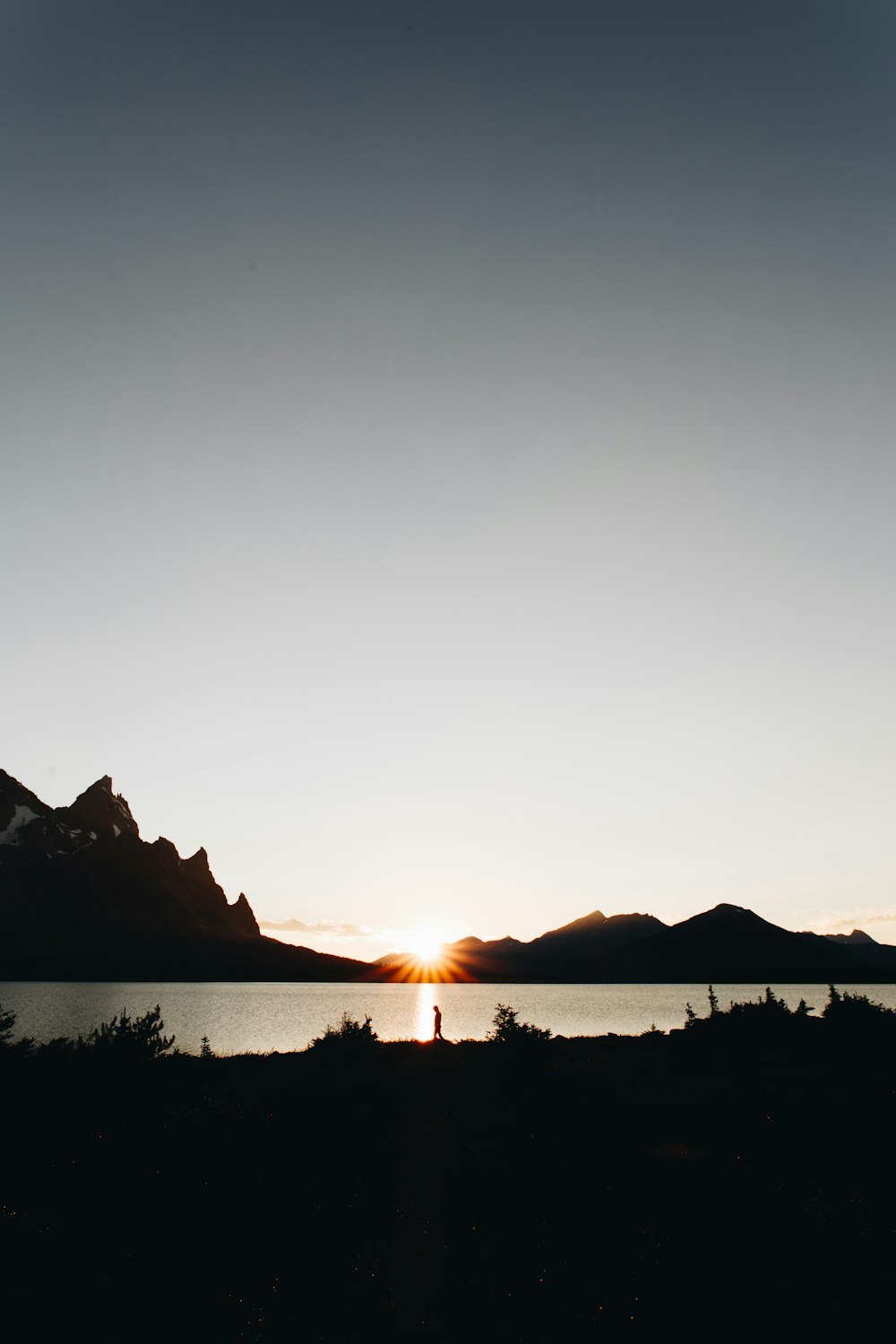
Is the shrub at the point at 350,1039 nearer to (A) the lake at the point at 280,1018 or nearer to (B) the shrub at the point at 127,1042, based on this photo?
(B) the shrub at the point at 127,1042

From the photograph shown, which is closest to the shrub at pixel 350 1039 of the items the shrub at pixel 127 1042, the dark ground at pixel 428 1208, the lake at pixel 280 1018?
the dark ground at pixel 428 1208

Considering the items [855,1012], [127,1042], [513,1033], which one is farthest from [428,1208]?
[855,1012]

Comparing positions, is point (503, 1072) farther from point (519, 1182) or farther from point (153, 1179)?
point (153, 1179)

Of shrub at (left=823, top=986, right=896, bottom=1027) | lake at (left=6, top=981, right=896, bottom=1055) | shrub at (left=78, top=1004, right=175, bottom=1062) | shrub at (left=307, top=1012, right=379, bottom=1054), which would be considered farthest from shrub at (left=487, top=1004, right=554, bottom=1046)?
lake at (left=6, top=981, right=896, bottom=1055)

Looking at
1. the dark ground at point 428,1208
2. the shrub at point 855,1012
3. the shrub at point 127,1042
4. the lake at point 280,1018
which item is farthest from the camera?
the lake at point 280,1018

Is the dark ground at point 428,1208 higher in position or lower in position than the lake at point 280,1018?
lower

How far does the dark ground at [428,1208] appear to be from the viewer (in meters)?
10.3

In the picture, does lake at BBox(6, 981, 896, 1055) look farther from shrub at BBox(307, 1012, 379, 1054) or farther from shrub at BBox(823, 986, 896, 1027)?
shrub at BBox(307, 1012, 379, 1054)

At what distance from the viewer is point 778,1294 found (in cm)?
1088

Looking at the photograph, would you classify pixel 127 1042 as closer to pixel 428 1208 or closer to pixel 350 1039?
pixel 350 1039

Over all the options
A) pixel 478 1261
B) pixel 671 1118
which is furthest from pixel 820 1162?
pixel 478 1261

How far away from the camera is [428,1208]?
568 inches

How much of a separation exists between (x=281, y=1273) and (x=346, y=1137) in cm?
765

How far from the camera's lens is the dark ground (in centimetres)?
1032
